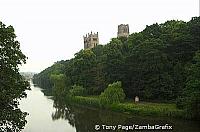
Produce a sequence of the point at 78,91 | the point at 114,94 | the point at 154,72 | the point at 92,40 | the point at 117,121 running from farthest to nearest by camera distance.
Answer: the point at 92,40
the point at 78,91
the point at 154,72
the point at 114,94
the point at 117,121

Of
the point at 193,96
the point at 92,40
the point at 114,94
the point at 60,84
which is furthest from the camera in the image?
the point at 92,40

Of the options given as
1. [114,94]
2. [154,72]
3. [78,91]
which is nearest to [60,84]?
[78,91]

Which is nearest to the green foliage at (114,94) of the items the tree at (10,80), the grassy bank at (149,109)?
the grassy bank at (149,109)

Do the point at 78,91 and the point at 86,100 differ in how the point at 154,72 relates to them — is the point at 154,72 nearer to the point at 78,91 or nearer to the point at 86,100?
the point at 86,100

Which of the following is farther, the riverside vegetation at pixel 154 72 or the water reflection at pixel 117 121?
the riverside vegetation at pixel 154 72

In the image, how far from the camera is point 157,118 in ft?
127

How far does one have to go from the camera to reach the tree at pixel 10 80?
52.6 ft

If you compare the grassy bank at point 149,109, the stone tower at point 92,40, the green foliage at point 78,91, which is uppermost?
the stone tower at point 92,40

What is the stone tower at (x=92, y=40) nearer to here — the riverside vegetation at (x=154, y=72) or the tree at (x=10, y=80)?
the riverside vegetation at (x=154, y=72)

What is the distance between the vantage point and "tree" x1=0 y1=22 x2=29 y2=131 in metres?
16.0

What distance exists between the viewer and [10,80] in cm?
1648

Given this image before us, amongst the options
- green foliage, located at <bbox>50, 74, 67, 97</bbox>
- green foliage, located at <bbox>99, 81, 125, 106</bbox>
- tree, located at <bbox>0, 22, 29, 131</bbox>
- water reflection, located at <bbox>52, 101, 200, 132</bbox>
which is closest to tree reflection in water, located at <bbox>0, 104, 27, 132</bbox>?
tree, located at <bbox>0, 22, 29, 131</bbox>

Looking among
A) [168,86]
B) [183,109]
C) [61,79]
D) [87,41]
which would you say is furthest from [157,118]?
[87,41]

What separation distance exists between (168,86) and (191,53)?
19.8 ft
